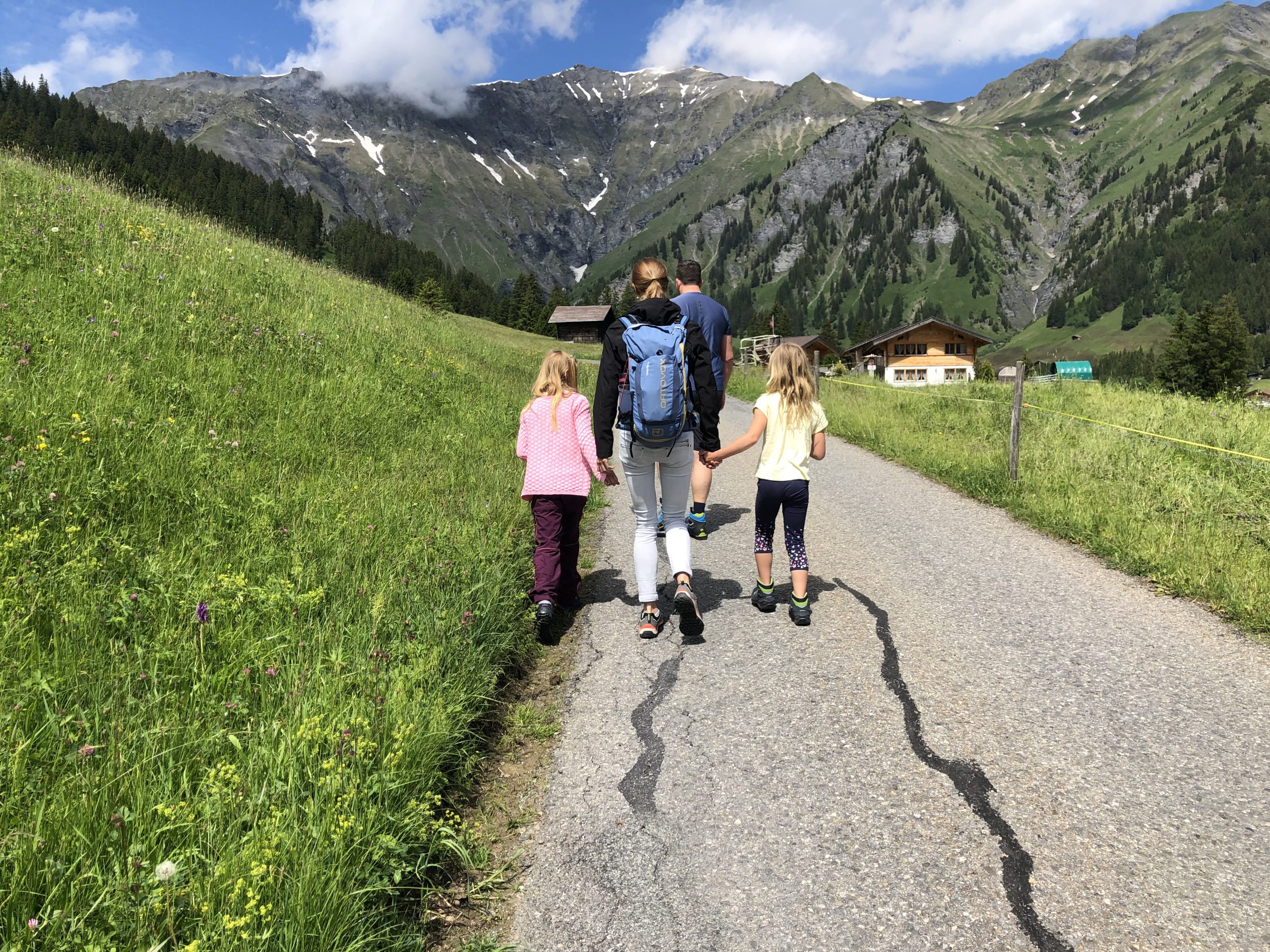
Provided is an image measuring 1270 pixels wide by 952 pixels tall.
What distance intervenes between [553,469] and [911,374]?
8573cm

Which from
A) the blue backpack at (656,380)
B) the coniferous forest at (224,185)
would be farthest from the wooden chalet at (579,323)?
the blue backpack at (656,380)

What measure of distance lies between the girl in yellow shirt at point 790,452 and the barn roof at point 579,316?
284 ft

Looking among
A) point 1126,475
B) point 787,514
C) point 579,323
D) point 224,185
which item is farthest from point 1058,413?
point 224,185

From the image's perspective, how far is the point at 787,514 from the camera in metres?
5.55

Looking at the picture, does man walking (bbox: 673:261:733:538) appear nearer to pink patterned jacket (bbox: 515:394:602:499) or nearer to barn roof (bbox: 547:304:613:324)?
pink patterned jacket (bbox: 515:394:602:499)

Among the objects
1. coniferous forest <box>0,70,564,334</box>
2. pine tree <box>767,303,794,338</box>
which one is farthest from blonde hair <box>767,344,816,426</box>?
pine tree <box>767,303,794,338</box>

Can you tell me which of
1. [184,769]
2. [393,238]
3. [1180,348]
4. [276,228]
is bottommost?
→ [184,769]

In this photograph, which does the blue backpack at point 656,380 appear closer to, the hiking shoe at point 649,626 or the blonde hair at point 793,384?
Result: the blonde hair at point 793,384

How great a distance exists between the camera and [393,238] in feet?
347

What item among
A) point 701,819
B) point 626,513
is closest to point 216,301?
point 626,513

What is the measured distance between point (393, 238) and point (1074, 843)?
116573mm

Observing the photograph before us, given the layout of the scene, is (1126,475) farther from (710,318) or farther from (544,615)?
(544,615)

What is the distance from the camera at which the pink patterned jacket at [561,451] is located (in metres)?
5.02

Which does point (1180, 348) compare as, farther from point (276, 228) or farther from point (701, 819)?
point (276, 228)
